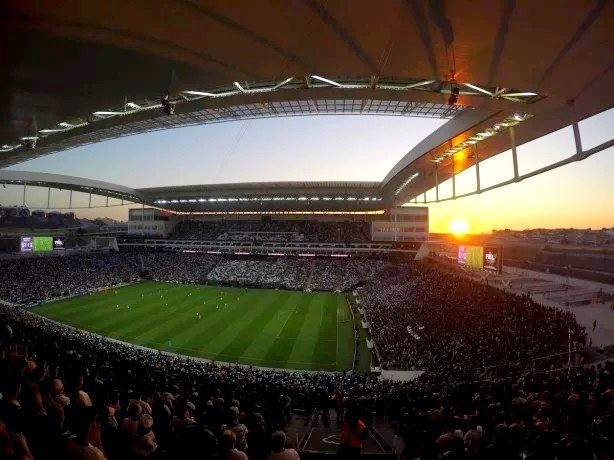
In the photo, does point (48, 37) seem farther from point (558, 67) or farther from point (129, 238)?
point (129, 238)

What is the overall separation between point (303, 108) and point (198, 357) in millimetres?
18529

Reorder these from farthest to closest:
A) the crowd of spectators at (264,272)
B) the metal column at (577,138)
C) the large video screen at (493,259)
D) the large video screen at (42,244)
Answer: the crowd of spectators at (264,272)
the large video screen at (42,244)
the large video screen at (493,259)
the metal column at (577,138)

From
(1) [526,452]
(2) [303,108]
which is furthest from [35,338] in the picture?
(1) [526,452]

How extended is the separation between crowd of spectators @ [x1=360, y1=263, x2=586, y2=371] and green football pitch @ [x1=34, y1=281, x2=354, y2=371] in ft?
11.0

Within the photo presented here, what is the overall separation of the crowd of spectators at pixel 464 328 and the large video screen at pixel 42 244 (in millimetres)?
47471

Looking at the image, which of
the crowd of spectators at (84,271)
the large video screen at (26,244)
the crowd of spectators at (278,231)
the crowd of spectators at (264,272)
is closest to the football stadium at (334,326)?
the crowd of spectators at (84,271)

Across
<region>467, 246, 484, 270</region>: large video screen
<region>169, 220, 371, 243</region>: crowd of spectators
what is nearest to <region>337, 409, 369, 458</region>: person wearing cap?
<region>467, 246, 484, 270</region>: large video screen

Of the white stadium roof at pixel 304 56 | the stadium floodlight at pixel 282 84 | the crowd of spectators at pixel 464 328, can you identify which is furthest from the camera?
the crowd of spectators at pixel 464 328

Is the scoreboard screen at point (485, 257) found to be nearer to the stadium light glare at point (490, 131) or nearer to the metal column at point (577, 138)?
the stadium light glare at point (490, 131)

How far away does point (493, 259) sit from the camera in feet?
87.1

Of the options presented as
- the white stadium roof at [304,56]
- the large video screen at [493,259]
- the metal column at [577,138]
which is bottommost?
the large video screen at [493,259]

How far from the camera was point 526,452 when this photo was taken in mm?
3580

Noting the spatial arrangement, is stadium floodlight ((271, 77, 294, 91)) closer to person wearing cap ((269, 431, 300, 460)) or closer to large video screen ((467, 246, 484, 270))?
person wearing cap ((269, 431, 300, 460))

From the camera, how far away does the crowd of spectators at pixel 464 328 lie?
49.6 feet
